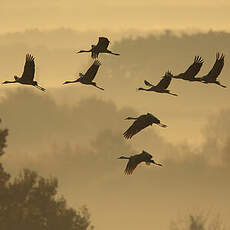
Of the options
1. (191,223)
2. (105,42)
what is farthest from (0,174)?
(105,42)

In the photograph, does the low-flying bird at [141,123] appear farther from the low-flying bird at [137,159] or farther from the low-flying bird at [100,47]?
the low-flying bird at [100,47]

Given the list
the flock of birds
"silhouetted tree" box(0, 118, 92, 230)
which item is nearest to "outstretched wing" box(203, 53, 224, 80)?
the flock of birds

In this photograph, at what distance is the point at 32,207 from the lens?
9938cm

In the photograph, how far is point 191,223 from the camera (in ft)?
467

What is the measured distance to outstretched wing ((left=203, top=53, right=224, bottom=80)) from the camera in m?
34.2

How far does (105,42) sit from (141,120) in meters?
3.31

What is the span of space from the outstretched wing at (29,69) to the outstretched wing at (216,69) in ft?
16.6

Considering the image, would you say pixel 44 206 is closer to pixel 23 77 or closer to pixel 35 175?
pixel 35 175

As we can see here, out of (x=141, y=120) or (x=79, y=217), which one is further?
(x=79, y=217)

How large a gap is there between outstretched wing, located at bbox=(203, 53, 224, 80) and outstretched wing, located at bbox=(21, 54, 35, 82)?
16.6ft

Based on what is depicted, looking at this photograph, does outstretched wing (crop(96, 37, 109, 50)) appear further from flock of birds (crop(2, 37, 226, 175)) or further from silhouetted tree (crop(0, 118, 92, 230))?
silhouetted tree (crop(0, 118, 92, 230))

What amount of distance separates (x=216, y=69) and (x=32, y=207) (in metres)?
66.2

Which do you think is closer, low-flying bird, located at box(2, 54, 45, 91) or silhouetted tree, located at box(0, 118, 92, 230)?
low-flying bird, located at box(2, 54, 45, 91)

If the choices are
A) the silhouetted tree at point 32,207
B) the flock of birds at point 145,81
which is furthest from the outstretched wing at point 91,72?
the silhouetted tree at point 32,207
